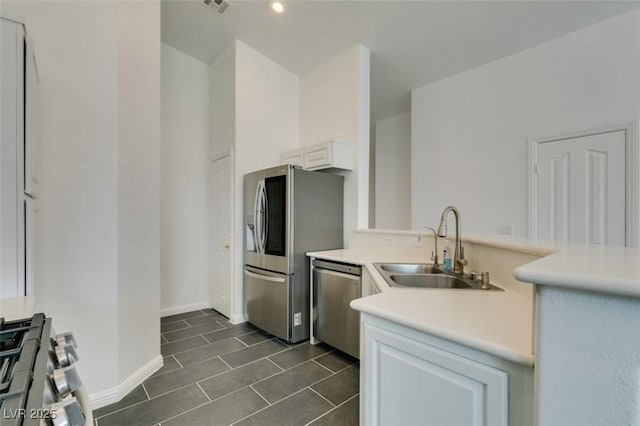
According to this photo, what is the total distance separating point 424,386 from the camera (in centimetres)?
91

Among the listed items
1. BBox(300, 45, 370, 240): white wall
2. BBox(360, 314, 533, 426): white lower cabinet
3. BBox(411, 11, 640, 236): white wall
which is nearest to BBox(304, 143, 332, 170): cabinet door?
BBox(300, 45, 370, 240): white wall

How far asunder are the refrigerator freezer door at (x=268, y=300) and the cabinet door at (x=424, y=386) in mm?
1588

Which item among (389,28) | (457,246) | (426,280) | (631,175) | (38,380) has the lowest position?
(426,280)

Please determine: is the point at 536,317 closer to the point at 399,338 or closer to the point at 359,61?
the point at 399,338

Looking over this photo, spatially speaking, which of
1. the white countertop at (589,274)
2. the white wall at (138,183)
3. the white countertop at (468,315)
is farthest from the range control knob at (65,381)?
the white wall at (138,183)

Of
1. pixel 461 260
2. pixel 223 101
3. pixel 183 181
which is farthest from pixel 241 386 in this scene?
pixel 223 101

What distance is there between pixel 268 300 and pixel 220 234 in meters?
1.18

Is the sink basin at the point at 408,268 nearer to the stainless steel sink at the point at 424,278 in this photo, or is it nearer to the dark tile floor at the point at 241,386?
the stainless steel sink at the point at 424,278

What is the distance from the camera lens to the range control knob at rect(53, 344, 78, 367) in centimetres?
72

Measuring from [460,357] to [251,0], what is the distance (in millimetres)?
3238

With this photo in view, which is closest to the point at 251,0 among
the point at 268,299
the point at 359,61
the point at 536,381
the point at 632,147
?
the point at 359,61

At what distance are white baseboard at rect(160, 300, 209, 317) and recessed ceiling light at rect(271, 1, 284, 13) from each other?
11.6ft

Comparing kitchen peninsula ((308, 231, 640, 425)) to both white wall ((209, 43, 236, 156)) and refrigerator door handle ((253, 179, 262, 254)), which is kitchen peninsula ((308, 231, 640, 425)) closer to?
refrigerator door handle ((253, 179, 262, 254))

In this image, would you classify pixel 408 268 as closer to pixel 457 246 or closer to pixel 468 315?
pixel 457 246
